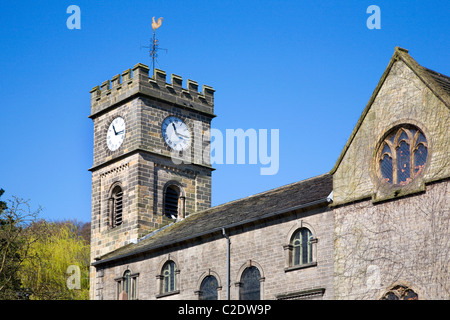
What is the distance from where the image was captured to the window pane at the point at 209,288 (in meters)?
32.4

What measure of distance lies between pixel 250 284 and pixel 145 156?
13.7 meters

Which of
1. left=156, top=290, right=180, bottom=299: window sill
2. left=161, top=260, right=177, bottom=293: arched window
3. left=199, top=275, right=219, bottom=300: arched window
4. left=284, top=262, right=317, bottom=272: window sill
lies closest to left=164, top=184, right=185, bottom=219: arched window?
left=161, top=260, right=177, bottom=293: arched window

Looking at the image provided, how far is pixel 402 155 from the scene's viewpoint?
1006 inches

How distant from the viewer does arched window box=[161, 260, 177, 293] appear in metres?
34.7

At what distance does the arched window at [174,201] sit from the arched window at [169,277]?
8161mm

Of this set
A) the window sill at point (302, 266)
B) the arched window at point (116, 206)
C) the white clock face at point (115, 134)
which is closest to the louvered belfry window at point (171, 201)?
the arched window at point (116, 206)

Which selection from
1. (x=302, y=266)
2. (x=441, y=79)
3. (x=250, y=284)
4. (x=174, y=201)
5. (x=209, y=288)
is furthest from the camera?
(x=174, y=201)

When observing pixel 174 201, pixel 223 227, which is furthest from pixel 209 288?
pixel 174 201

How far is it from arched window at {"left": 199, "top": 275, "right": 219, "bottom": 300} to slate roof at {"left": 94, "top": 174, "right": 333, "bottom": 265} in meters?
1.83

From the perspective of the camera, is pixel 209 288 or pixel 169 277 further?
pixel 169 277

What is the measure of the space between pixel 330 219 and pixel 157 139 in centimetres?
1769

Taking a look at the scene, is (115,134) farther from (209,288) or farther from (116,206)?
(209,288)
